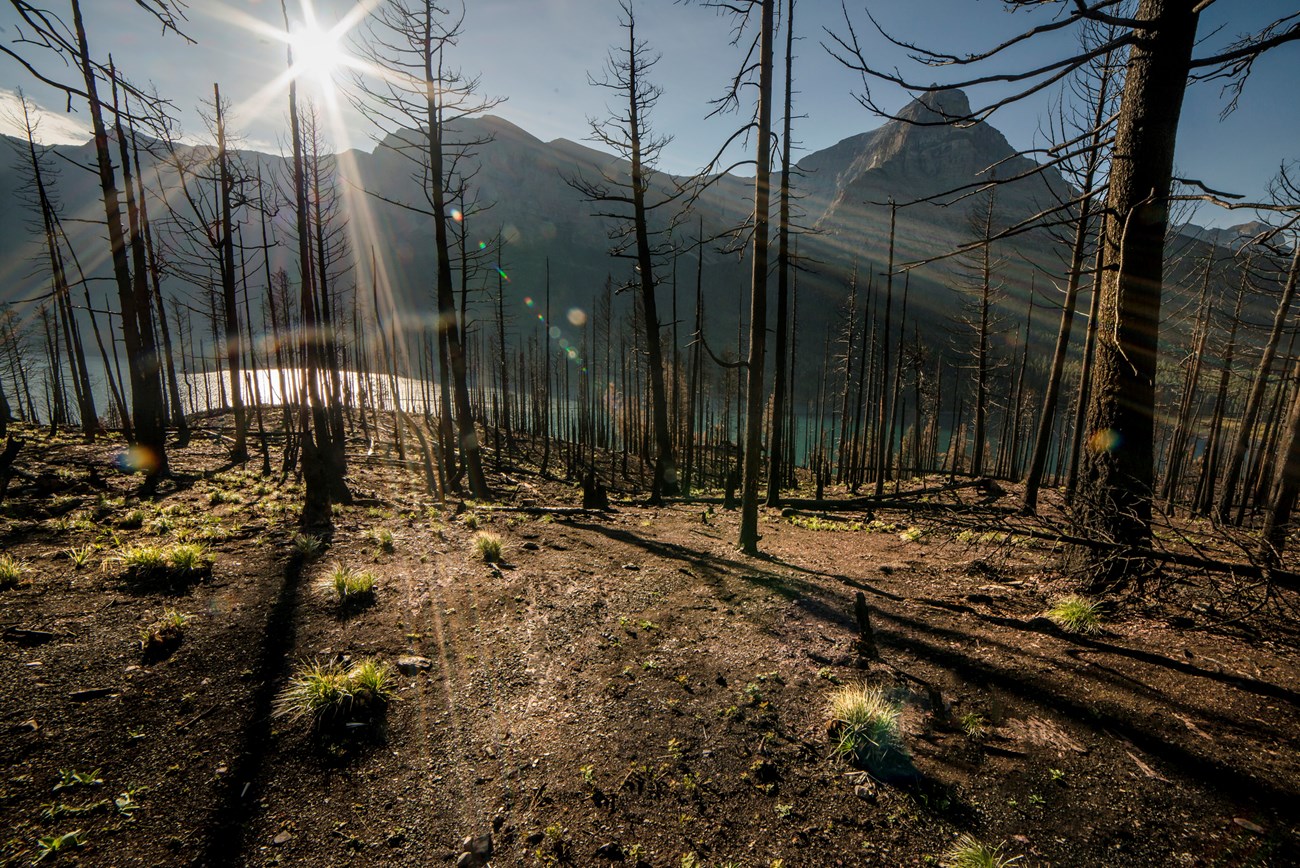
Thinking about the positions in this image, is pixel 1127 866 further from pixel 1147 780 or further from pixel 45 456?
pixel 45 456

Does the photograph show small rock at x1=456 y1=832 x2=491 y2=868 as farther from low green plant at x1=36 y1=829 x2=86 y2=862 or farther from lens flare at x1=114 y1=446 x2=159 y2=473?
lens flare at x1=114 y1=446 x2=159 y2=473

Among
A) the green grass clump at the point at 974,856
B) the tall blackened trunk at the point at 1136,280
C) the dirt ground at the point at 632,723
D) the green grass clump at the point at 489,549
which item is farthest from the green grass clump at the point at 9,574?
the tall blackened trunk at the point at 1136,280

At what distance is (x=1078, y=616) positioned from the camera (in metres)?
4.67

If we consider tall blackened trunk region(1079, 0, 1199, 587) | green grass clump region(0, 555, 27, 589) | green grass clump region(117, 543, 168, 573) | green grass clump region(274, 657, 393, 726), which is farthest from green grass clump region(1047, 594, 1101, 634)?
green grass clump region(0, 555, 27, 589)

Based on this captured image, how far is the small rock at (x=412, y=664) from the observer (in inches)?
173

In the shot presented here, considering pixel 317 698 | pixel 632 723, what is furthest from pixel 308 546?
pixel 632 723

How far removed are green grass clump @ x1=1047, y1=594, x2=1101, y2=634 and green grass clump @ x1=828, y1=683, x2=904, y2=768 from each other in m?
2.41

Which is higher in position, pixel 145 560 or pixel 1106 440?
pixel 1106 440

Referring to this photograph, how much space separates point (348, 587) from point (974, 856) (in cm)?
620

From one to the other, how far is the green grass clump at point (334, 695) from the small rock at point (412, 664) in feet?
1.25

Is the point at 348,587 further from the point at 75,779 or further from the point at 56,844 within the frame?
the point at 56,844

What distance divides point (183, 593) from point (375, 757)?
3958 millimetres

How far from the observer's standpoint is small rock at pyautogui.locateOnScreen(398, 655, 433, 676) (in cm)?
439

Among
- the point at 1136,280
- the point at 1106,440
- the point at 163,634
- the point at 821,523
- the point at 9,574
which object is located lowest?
the point at 821,523
